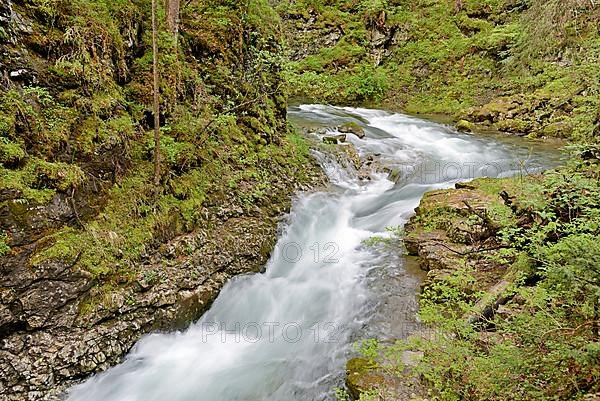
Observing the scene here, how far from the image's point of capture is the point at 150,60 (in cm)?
633

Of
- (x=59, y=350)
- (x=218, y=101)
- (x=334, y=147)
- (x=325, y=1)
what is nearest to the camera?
(x=59, y=350)

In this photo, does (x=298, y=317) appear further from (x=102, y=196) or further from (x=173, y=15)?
(x=173, y=15)

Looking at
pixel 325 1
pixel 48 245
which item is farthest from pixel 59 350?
pixel 325 1

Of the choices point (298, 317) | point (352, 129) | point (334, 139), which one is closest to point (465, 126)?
point (352, 129)

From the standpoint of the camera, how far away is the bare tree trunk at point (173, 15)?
695 cm

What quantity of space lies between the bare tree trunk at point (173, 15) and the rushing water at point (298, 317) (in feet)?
12.7

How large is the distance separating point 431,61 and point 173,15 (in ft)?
50.6

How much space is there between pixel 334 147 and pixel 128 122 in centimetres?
591

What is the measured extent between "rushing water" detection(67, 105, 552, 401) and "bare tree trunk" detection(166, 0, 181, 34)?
12.7 ft

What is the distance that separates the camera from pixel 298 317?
5.89 metres

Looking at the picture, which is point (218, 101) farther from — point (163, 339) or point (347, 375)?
point (347, 375)

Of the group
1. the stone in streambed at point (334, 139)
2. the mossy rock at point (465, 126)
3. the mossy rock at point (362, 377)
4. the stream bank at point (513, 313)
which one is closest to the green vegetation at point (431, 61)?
the mossy rock at point (465, 126)

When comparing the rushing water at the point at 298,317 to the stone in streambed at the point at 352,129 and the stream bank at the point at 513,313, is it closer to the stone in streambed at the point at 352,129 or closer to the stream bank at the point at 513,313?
the stream bank at the point at 513,313

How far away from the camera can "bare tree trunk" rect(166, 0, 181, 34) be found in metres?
6.95
